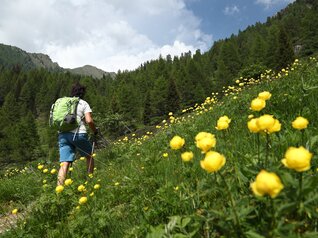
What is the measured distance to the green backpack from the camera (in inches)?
226

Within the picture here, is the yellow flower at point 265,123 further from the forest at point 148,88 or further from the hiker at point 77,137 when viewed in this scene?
the forest at point 148,88

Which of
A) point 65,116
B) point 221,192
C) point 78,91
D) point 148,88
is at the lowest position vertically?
point 221,192

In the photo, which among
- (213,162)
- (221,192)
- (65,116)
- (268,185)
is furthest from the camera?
(65,116)

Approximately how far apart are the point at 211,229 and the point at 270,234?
0.56 m

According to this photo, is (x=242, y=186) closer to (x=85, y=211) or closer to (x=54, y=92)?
(x=85, y=211)

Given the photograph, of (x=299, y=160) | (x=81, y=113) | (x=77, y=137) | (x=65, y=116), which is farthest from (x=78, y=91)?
(x=299, y=160)

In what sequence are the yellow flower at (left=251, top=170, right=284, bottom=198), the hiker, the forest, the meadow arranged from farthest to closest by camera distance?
the forest
the hiker
the meadow
the yellow flower at (left=251, top=170, right=284, bottom=198)

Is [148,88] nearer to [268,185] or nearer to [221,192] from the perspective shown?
[221,192]

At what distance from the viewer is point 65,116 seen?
574 cm

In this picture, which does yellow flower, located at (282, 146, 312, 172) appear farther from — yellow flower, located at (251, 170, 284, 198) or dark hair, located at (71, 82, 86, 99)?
dark hair, located at (71, 82, 86, 99)

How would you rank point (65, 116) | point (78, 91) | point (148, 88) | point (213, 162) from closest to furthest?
point (213, 162) < point (65, 116) < point (78, 91) < point (148, 88)

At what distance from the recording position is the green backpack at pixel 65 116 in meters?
5.73

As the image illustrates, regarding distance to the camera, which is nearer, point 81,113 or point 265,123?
point 265,123

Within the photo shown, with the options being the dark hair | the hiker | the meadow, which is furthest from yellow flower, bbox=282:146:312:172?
the dark hair
